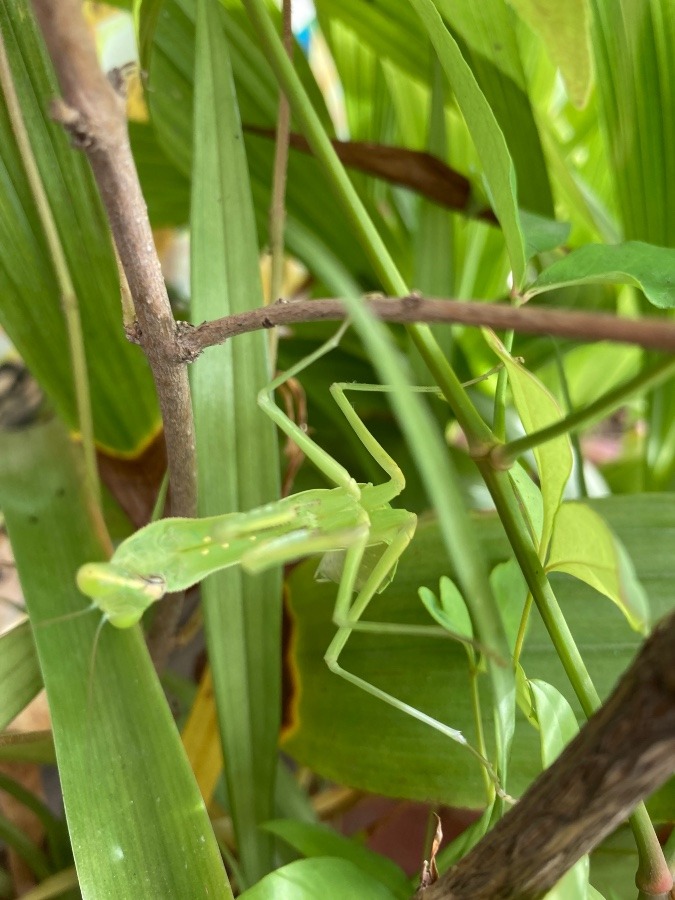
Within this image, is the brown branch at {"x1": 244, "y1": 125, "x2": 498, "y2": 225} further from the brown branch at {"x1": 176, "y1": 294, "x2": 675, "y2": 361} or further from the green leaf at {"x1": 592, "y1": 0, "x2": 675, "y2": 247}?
the brown branch at {"x1": 176, "y1": 294, "x2": 675, "y2": 361}

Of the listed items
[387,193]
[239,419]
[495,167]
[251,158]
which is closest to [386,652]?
[239,419]

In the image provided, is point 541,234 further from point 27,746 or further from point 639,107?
point 27,746

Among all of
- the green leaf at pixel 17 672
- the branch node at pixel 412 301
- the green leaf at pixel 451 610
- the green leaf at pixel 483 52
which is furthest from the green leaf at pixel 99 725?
the green leaf at pixel 483 52

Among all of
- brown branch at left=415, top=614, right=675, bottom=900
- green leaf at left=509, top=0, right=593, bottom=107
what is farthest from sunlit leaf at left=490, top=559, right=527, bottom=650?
green leaf at left=509, top=0, right=593, bottom=107

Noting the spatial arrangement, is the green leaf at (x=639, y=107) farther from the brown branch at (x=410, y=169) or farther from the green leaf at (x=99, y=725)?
the green leaf at (x=99, y=725)

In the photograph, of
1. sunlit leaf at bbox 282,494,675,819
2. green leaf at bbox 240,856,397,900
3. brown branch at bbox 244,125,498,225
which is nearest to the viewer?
green leaf at bbox 240,856,397,900

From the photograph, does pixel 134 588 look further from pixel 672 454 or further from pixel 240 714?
pixel 672 454
